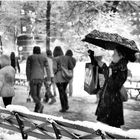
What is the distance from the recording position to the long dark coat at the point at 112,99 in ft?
18.4

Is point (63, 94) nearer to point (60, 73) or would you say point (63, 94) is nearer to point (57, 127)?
point (60, 73)

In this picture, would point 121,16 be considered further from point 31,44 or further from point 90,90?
point 90,90

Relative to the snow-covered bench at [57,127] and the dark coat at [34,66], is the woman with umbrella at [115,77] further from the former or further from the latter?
the dark coat at [34,66]

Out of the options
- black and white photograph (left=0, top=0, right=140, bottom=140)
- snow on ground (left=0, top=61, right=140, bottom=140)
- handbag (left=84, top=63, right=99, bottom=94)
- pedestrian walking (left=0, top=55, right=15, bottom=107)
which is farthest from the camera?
pedestrian walking (left=0, top=55, right=15, bottom=107)

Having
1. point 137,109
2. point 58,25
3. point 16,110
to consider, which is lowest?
point 137,109

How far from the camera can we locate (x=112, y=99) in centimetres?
571

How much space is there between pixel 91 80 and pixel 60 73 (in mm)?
4274

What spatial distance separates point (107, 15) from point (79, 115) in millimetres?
15053

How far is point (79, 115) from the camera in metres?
10.3

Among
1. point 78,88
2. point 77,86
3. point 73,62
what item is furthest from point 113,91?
point 77,86

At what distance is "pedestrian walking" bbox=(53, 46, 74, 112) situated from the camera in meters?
10.5

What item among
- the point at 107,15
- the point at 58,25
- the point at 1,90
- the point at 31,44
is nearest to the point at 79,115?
the point at 1,90

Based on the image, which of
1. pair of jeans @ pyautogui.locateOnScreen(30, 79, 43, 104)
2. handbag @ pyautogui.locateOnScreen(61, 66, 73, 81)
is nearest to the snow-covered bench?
pair of jeans @ pyautogui.locateOnScreen(30, 79, 43, 104)

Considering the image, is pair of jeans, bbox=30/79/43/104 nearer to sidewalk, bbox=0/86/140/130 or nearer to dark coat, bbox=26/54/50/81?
dark coat, bbox=26/54/50/81
